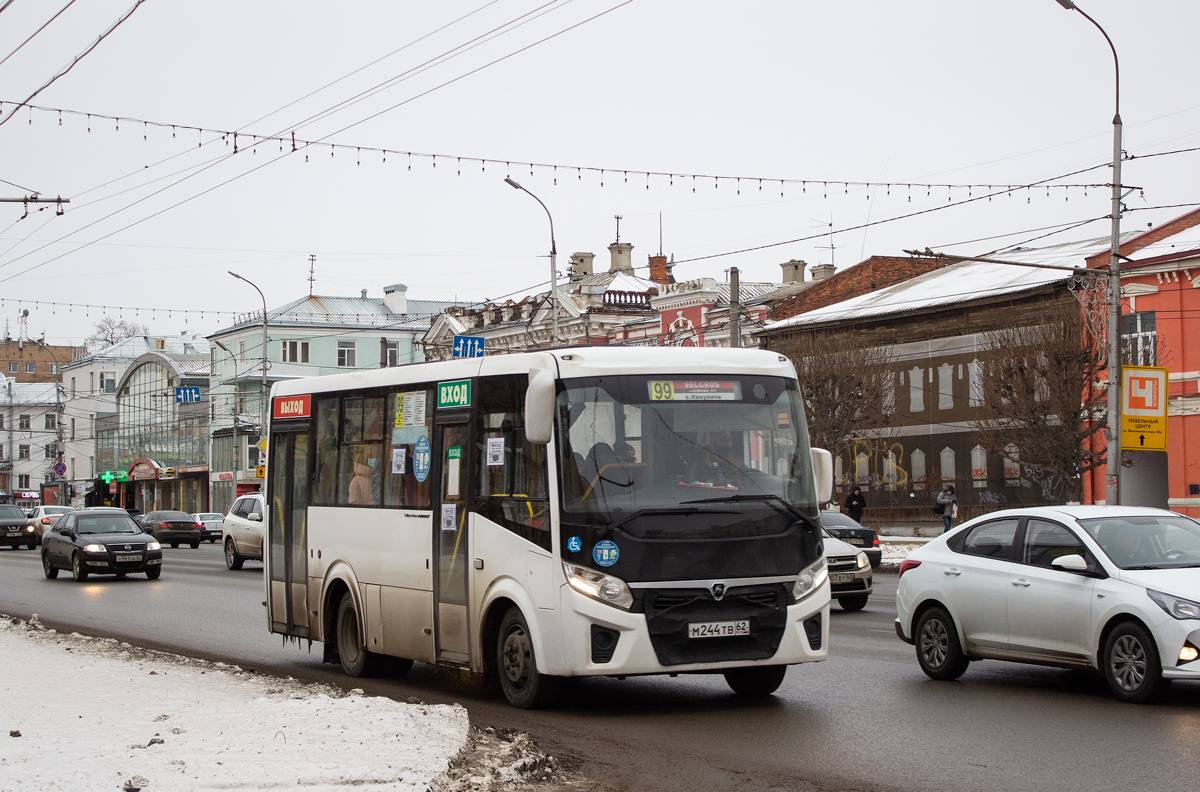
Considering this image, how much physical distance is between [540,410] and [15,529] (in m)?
45.7

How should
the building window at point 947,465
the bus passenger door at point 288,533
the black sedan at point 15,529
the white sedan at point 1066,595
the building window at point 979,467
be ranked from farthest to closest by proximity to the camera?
the black sedan at point 15,529 < the building window at point 947,465 < the building window at point 979,467 < the bus passenger door at point 288,533 < the white sedan at point 1066,595

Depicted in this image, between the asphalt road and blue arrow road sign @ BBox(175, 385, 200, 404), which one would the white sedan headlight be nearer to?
the asphalt road

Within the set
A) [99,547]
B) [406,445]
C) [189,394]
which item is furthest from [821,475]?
[189,394]

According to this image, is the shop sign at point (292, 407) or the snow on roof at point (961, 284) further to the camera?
the snow on roof at point (961, 284)

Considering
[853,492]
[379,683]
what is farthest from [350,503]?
[853,492]

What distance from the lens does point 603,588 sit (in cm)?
1004

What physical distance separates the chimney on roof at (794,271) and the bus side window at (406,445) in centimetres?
6064

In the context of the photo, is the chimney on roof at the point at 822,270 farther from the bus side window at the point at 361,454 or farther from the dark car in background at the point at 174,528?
the bus side window at the point at 361,454

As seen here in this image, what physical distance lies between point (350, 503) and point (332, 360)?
75.8 metres

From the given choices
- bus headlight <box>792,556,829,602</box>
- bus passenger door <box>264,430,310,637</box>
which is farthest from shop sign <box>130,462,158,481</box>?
bus headlight <box>792,556,829,602</box>

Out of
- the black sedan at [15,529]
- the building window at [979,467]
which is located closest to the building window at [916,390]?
the building window at [979,467]

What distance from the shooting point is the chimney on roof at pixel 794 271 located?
72.1 m

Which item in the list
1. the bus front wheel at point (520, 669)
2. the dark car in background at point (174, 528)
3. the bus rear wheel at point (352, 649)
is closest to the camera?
the bus front wheel at point (520, 669)

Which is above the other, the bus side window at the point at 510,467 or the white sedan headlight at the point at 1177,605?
the bus side window at the point at 510,467
